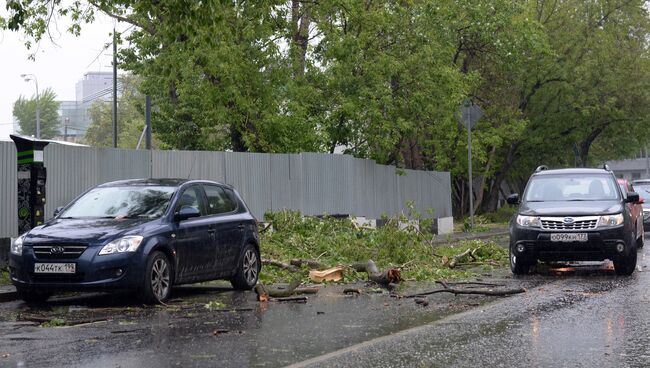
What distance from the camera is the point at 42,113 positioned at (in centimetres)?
13325

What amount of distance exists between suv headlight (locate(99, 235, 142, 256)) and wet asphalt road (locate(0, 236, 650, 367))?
705mm

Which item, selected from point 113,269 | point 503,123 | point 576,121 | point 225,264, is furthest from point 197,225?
point 576,121

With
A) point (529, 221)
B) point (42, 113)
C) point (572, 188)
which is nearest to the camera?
point (529, 221)

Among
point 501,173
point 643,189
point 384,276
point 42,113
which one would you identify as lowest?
point 384,276

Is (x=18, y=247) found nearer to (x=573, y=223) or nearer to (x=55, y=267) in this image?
Result: (x=55, y=267)

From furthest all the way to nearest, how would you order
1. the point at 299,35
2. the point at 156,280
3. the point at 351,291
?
1. the point at 299,35
2. the point at 351,291
3. the point at 156,280

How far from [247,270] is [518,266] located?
471 cm

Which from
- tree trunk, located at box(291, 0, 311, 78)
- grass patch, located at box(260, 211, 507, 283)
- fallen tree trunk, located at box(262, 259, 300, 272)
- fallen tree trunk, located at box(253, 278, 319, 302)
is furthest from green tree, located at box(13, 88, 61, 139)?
fallen tree trunk, located at box(253, 278, 319, 302)

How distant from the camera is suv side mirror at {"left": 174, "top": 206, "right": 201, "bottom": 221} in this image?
12930 mm

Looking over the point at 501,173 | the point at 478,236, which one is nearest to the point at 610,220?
the point at 478,236

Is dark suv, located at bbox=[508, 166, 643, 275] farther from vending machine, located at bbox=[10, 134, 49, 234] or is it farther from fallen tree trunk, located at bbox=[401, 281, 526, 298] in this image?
vending machine, located at bbox=[10, 134, 49, 234]

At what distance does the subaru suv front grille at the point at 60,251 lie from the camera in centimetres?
1191

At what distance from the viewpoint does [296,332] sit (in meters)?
9.70

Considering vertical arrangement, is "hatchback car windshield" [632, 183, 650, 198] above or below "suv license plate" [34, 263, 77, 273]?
above
